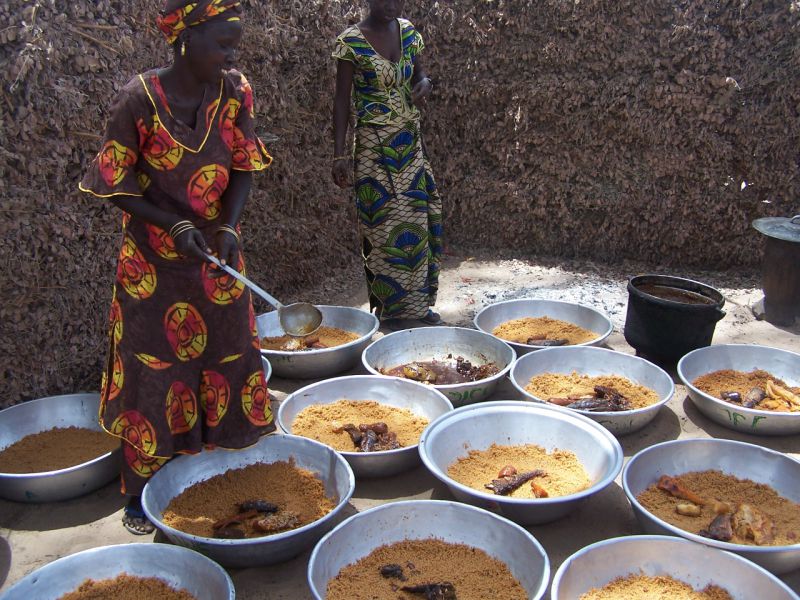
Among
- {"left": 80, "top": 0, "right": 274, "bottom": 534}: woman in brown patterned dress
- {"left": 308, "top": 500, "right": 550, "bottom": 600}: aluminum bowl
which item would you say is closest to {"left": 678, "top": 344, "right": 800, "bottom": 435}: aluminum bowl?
{"left": 308, "top": 500, "right": 550, "bottom": 600}: aluminum bowl

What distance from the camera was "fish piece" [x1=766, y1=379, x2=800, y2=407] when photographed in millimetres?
3482

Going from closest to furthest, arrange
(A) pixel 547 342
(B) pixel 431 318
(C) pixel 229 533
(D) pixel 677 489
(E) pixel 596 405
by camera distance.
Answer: (C) pixel 229 533
(D) pixel 677 489
(E) pixel 596 405
(A) pixel 547 342
(B) pixel 431 318

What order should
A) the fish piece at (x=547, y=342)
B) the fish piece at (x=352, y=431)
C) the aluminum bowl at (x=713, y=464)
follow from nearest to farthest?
1. the aluminum bowl at (x=713, y=464)
2. the fish piece at (x=352, y=431)
3. the fish piece at (x=547, y=342)

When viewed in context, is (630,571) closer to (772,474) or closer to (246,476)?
(772,474)

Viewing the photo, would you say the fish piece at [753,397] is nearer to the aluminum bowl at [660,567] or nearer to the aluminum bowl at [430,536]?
the aluminum bowl at [660,567]

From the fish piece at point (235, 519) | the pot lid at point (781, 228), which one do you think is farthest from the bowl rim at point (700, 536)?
the pot lid at point (781, 228)

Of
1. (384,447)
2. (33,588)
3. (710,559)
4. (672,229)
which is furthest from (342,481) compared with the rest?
(672,229)

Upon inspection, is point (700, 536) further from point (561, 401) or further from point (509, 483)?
point (561, 401)

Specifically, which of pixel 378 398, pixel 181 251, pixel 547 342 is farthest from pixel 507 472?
pixel 181 251

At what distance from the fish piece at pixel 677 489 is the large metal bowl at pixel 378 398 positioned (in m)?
0.95

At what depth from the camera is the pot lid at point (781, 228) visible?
14.4ft

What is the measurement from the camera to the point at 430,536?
8.43ft

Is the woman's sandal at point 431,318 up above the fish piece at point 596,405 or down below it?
above

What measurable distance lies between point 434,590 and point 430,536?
0.31 metres
